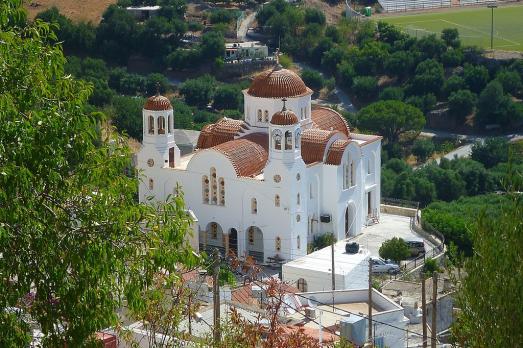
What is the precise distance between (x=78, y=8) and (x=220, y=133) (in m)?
39.5

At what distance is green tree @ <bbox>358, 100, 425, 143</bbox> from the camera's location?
55938 millimetres

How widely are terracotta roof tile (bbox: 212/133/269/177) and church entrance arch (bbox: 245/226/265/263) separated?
1273 mm

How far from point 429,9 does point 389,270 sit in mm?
→ 51085

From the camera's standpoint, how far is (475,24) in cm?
7588

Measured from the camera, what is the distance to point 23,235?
10633mm

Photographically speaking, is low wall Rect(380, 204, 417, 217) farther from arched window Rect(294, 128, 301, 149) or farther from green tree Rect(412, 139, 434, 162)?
green tree Rect(412, 139, 434, 162)

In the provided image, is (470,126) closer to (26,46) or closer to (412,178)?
(412,178)

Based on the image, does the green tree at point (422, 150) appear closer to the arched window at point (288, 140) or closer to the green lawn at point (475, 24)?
the green lawn at point (475, 24)

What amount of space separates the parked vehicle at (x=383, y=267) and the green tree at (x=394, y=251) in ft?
0.97

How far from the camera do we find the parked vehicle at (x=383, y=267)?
3109cm

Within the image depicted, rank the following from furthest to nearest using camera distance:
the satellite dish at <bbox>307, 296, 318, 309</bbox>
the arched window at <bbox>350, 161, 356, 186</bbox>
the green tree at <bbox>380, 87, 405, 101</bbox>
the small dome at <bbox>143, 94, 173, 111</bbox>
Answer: the green tree at <bbox>380, 87, 405, 101</bbox> < the arched window at <bbox>350, 161, 356, 186</bbox> < the small dome at <bbox>143, 94, 173, 111</bbox> < the satellite dish at <bbox>307, 296, 318, 309</bbox>

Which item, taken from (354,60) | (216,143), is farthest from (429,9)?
(216,143)

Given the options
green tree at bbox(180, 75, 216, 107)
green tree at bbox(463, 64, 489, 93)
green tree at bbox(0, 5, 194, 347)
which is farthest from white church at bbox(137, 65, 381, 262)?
green tree at bbox(463, 64, 489, 93)

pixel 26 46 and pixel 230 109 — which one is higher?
pixel 26 46
